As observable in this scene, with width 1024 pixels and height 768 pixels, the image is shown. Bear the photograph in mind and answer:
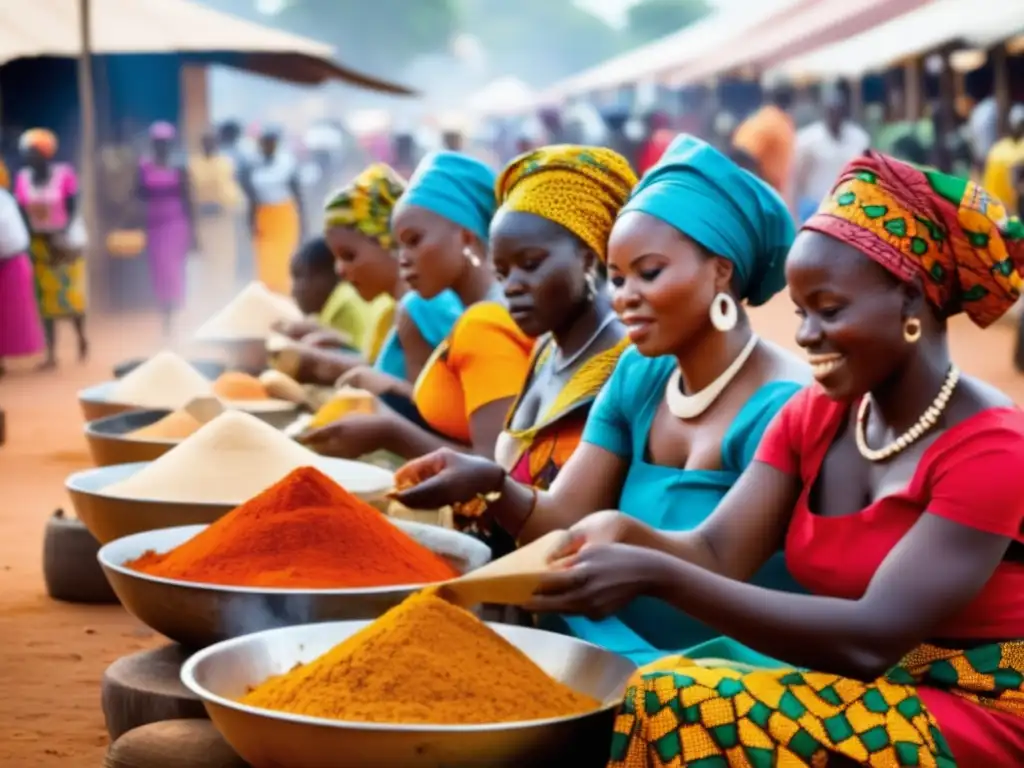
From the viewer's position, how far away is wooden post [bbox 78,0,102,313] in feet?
51.3

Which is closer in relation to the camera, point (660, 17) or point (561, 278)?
point (561, 278)

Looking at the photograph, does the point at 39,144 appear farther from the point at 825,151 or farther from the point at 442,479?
the point at 442,479

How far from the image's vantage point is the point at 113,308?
725 inches

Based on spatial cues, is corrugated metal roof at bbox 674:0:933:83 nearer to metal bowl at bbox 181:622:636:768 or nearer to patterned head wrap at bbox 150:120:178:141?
patterned head wrap at bbox 150:120:178:141

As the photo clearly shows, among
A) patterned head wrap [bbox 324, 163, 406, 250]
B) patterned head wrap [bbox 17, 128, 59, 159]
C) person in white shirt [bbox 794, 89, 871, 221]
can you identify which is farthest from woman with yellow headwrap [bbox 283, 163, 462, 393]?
person in white shirt [bbox 794, 89, 871, 221]

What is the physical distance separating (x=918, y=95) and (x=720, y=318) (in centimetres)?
1708

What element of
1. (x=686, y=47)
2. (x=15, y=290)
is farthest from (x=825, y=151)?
(x=686, y=47)

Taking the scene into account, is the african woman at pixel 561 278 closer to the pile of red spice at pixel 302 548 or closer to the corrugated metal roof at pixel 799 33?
the pile of red spice at pixel 302 548

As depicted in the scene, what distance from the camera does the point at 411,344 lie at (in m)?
5.03

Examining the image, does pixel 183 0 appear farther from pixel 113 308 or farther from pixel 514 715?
pixel 514 715

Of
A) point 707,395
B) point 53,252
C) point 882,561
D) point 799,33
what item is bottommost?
point 53,252

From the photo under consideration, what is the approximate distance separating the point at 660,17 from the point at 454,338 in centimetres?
8312

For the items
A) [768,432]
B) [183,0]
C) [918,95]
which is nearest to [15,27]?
[183,0]

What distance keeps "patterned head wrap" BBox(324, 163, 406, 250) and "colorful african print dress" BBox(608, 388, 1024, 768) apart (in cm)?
359
